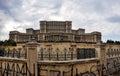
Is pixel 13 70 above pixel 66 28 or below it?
below

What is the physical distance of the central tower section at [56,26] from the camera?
67.4 meters

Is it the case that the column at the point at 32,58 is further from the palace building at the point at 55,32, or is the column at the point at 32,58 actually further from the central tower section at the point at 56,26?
the central tower section at the point at 56,26

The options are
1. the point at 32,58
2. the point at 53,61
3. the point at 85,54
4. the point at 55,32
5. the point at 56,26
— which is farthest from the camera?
the point at 56,26

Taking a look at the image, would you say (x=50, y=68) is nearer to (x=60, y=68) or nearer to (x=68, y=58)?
(x=60, y=68)

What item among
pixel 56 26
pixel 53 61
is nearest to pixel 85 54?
pixel 53 61

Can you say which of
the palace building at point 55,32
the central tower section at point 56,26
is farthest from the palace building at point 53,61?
the central tower section at point 56,26

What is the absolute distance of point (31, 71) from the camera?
1246 centimetres

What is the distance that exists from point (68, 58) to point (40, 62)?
8.33ft

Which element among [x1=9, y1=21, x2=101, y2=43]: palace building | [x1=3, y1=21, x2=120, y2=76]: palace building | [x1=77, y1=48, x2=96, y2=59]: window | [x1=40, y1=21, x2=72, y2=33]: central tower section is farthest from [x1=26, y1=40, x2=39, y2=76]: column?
[x1=40, y1=21, x2=72, y2=33]: central tower section

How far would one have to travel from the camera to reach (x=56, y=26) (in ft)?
224

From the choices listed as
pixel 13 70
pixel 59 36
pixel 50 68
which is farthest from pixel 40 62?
pixel 59 36

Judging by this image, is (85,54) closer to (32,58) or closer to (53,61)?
(53,61)

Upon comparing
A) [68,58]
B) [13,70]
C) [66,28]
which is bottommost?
[13,70]

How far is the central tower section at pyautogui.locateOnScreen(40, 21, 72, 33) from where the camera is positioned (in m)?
67.4
